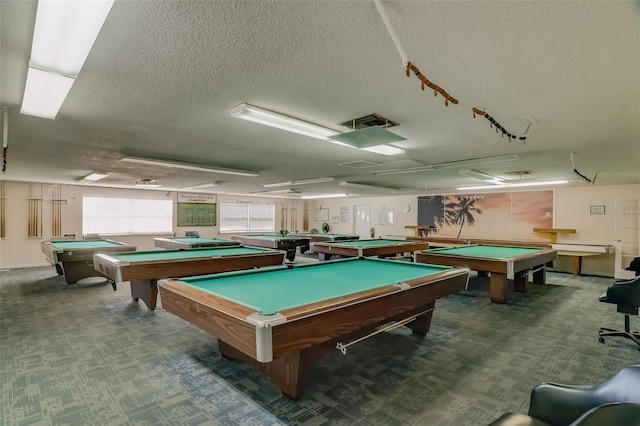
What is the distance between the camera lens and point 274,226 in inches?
527

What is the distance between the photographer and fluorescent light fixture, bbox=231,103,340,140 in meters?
2.63

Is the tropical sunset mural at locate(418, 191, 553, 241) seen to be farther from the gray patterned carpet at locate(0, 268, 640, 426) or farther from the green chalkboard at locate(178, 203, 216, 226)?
the green chalkboard at locate(178, 203, 216, 226)

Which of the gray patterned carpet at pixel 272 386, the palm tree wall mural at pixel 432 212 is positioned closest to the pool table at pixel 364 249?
the gray patterned carpet at pixel 272 386

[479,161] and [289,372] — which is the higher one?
[479,161]

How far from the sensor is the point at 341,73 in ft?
6.78

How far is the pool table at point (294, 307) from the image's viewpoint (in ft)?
5.49

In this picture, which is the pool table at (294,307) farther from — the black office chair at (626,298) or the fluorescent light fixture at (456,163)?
the fluorescent light fixture at (456,163)

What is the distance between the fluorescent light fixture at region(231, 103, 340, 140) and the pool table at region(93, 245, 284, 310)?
2363mm

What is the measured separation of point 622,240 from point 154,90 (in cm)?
976

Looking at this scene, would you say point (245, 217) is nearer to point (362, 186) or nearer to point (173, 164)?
point (362, 186)

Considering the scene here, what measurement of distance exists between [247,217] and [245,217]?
0.09 m

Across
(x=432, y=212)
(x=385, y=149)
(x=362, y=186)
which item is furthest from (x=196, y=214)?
(x=385, y=149)

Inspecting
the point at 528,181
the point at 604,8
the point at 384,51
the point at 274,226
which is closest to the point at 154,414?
the point at 384,51

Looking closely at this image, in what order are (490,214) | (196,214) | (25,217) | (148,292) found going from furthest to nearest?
(196,214) < (490,214) < (25,217) < (148,292)
